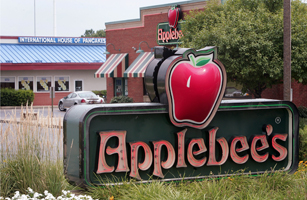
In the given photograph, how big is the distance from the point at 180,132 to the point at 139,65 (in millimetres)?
19301

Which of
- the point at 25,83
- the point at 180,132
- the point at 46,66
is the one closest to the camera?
the point at 180,132

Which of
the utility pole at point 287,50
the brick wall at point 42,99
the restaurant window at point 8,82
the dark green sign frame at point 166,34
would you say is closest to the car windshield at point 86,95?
the dark green sign frame at point 166,34

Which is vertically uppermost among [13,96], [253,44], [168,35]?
[168,35]

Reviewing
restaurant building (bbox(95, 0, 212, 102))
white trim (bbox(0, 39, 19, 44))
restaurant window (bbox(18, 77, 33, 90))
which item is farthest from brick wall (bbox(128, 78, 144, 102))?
white trim (bbox(0, 39, 19, 44))

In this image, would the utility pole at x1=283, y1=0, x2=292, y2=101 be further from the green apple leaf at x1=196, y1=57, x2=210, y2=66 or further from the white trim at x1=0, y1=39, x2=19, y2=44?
the white trim at x1=0, y1=39, x2=19, y2=44

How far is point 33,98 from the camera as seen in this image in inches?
1394

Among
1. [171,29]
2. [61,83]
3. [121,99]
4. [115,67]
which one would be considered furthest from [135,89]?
[61,83]

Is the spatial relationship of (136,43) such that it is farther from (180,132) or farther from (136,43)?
(180,132)

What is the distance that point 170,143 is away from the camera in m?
5.98

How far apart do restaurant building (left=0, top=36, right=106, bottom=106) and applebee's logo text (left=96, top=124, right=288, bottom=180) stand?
31.4 metres

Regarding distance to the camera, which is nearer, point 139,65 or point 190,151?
point 190,151

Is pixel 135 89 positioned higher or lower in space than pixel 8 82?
lower

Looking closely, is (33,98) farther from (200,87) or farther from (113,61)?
(200,87)

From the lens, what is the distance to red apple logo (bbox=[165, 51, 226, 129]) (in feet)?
19.1
